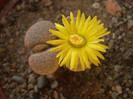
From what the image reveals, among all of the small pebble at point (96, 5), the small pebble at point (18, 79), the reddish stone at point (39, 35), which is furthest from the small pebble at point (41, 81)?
the small pebble at point (96, 5)

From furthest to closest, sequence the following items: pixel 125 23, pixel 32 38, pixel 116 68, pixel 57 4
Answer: pixel 57 4 < pixel 125 23 < pixel 116 68 < pixel 32 38

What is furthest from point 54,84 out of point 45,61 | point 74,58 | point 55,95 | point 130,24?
point 130,24

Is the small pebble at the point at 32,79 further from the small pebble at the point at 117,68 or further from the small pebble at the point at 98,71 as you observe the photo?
the small pebble at the point at 117,68

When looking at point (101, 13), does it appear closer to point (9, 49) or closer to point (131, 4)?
point (131, 4)

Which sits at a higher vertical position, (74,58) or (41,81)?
(74,58)

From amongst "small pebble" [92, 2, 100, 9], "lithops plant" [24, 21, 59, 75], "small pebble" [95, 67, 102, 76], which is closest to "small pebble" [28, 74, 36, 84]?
"lithops plant" [24, 21, 59, 75]

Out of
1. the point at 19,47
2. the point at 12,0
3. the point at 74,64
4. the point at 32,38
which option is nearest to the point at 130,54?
the point at 74,64

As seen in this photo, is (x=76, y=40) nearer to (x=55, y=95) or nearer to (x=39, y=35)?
(x=39, y=35)
